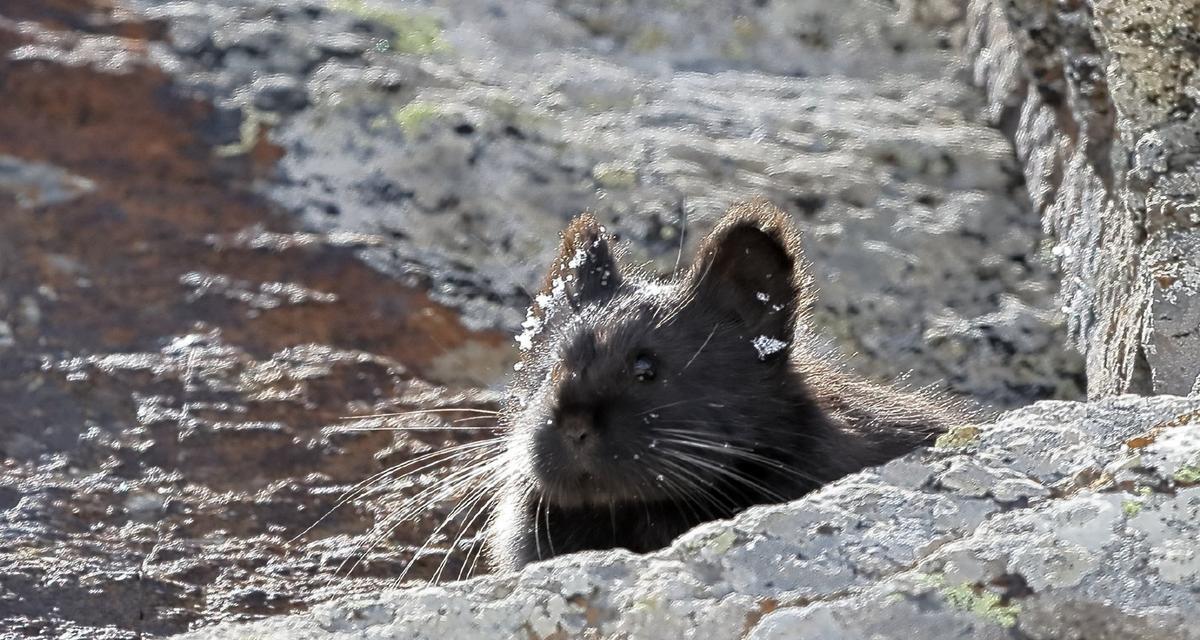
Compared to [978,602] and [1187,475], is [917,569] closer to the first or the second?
[978,602]

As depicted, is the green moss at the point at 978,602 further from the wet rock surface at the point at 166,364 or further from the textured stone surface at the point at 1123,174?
the wet rock surface at the point at 166,364

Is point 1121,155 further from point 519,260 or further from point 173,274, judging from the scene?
point 173,274

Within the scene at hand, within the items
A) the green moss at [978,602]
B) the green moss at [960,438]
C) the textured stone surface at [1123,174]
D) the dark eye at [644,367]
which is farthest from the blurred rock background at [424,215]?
the green moss at [978,602]

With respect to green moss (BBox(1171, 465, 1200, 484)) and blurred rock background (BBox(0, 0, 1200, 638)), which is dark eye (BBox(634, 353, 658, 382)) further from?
green moss (BBox(1171, 465, 1200, 484))

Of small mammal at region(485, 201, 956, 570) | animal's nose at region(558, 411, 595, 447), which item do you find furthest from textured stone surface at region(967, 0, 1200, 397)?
animal's nose at region(558, 411, 595, 447)

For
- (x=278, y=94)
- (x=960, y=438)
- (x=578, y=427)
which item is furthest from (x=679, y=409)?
(x=278, y=94)
